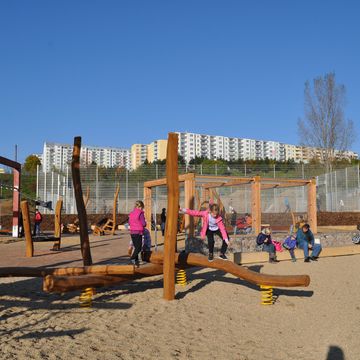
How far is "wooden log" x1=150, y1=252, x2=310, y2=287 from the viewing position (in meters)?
7.62

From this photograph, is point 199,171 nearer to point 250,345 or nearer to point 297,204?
point 297,204

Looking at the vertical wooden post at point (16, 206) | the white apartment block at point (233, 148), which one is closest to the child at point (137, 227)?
the vertical wooden post at point (16, 206)

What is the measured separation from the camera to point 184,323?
6.56 metres

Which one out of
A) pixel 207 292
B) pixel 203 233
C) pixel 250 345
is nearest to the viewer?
pixel 250 345

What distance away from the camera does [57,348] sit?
16.9 feet

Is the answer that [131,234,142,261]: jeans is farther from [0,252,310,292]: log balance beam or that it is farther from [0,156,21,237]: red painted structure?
[0,156,21,237]: red painted structure

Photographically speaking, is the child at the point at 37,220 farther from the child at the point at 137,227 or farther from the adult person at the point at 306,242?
the child at the point at 137,227

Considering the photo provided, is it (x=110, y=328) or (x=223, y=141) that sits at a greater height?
(x=223, y=141)

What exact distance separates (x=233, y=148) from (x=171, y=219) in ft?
470

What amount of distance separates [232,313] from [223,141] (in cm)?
14060

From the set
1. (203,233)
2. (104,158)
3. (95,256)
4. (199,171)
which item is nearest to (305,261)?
(203,233)

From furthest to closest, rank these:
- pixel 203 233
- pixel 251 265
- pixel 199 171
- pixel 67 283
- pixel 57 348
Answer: pixel 199 171 → pixel 251 265 → pixel 203 233 → pixel 67 283 → pixel 57 348

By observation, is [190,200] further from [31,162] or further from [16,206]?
[31,162]

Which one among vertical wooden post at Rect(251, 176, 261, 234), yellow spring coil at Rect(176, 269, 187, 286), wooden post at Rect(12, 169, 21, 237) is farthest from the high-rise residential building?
yellow spring coil at Rect(176, 269, 187, 286)
